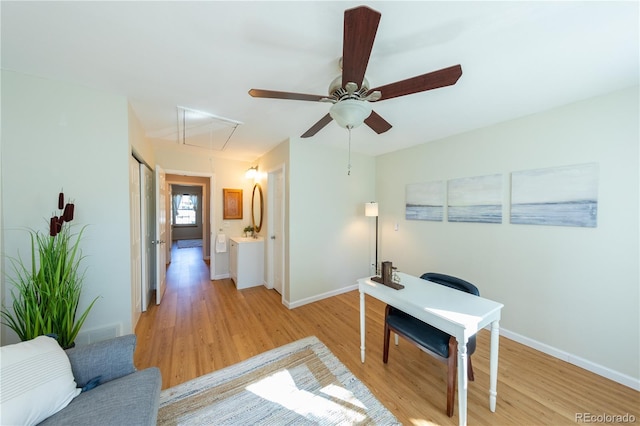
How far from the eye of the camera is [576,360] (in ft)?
6.53

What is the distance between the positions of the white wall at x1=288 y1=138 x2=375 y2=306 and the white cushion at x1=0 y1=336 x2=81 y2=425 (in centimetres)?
220

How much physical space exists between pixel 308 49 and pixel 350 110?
1.63 feet

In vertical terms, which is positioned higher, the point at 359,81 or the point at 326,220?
the point at 359,81

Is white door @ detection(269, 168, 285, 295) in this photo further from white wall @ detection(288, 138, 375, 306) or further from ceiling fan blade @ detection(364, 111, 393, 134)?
ceiling fan blade @ detection(364, 111, 393, 134)

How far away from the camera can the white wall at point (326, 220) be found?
3146 millimetres

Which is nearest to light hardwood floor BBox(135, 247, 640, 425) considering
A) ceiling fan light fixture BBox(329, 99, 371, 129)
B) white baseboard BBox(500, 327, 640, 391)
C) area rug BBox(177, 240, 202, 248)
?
white baseboard BBox(500, 327, 640, 391)

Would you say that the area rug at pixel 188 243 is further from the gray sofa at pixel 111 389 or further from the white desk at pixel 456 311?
the white desk at pixel 456 311

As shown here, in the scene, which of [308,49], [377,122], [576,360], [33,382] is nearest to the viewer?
[33,382]

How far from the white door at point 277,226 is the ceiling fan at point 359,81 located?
2.13 metres

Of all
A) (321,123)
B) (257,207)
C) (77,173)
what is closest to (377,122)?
(321,123)

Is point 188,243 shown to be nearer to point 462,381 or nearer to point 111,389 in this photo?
point 111,389

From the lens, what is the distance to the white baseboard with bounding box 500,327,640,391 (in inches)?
69.2

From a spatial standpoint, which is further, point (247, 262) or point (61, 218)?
point (247, 262)

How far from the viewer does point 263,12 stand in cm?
114
